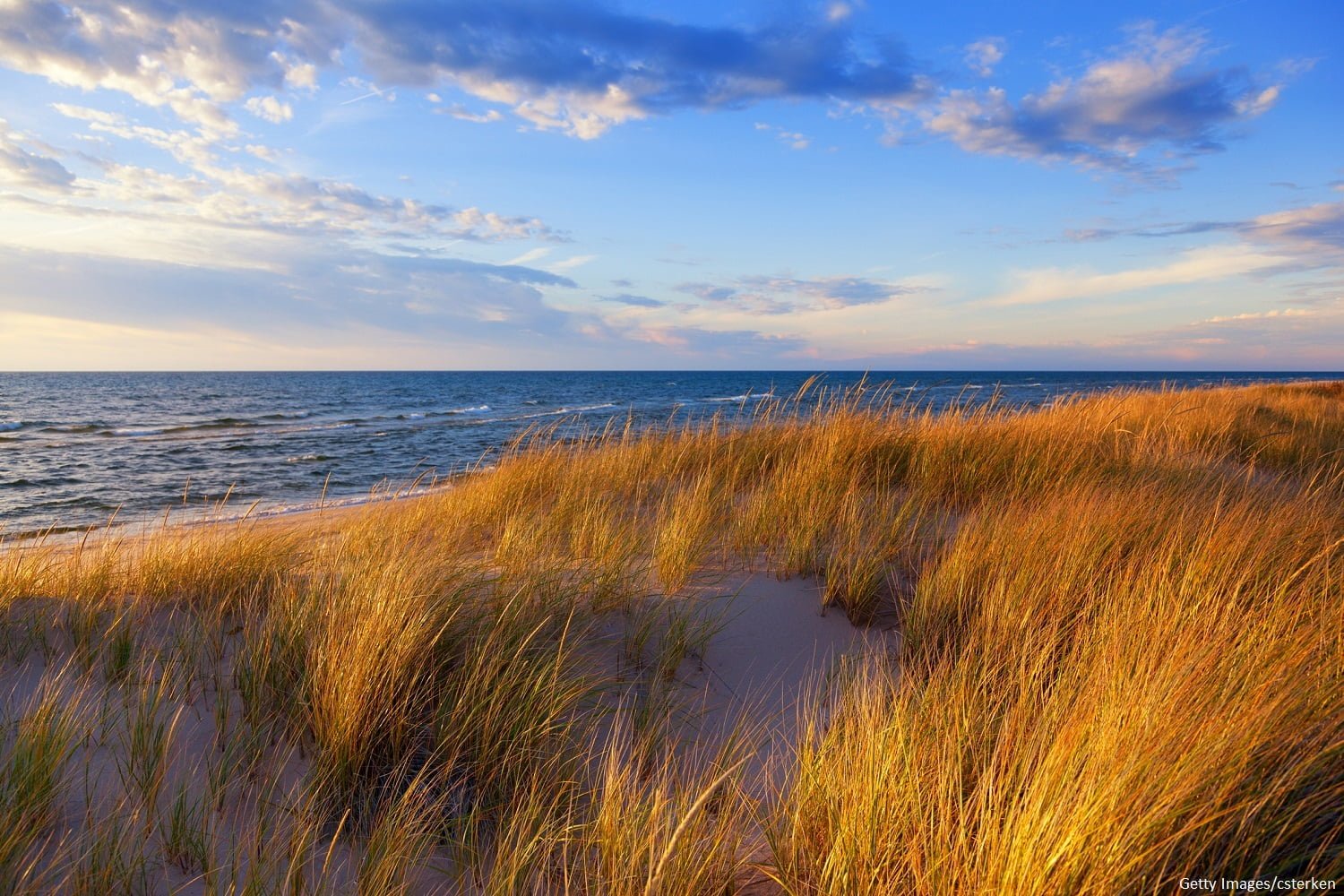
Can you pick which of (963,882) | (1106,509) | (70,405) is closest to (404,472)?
(1106,509)

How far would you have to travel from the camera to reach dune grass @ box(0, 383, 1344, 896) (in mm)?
1763

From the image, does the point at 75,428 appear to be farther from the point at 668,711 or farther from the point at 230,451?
the point at 668,711

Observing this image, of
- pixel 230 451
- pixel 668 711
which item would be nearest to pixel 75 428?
pixel 230 451

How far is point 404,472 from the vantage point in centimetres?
1533

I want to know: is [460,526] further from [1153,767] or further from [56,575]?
[1153,767]

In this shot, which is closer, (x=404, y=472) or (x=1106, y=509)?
(x=1106, y=509)

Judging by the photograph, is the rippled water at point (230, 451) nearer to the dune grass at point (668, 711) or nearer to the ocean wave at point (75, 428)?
the ocean wave at point (75, 428)

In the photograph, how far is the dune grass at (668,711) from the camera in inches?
69.4

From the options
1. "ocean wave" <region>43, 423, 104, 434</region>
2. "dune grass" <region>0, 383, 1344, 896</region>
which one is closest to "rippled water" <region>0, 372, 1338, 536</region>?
"ocean wave" <region>43, 423, 104, 434</region>

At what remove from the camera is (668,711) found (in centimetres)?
290

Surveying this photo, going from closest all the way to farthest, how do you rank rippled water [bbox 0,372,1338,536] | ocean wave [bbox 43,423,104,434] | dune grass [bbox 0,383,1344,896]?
dune grass [bbox 0,383,1344,896] → rippled water [bbox 0,372,1338,536] → ocean wave [bbox 43,423,104,434]

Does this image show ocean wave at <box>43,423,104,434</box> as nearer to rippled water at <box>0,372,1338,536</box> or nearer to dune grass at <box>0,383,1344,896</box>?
rippled water at <box>0,372,1338,536</box>

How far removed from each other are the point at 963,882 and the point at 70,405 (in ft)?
167

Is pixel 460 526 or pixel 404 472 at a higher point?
pixel 460 526
